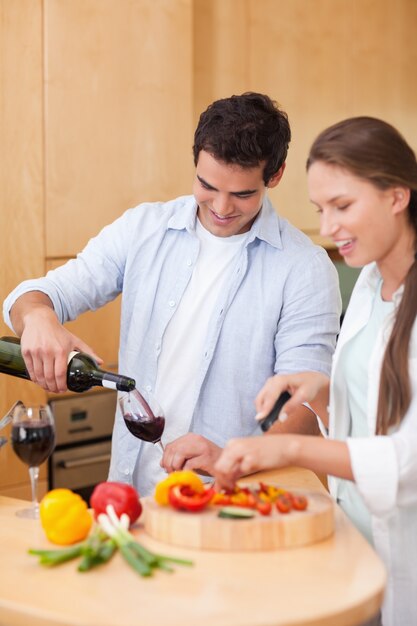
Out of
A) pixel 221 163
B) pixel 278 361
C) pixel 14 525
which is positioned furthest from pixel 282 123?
pixel 14 525

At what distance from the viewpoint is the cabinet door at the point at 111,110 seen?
3.35 m

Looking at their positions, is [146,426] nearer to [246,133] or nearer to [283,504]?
[283,504]

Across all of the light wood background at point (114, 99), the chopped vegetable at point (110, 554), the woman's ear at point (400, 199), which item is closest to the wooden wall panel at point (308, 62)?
the light wood background at point (114, 99)

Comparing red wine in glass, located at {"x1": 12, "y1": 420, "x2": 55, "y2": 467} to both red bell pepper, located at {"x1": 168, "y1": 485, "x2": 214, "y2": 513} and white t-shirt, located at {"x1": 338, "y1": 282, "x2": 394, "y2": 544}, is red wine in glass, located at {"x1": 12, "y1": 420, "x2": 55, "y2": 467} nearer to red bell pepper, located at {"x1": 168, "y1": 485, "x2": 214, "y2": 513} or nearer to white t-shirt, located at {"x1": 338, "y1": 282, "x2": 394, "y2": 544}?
red bell pepper, located at {"x1": 168, "y1": 485, "x2": 214, "y2": 513}

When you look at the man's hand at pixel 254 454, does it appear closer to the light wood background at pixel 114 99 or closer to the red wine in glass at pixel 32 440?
the red wine in glass at pixel 32 440

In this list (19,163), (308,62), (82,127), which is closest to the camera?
(19,163)

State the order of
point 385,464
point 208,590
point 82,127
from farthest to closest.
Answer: point 82,127, point 385,464, point 208,590

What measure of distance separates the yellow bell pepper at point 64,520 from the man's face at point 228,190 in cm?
86

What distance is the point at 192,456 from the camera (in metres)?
2.03

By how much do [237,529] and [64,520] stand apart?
0.92 ft

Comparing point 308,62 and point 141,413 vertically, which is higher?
point 308,62

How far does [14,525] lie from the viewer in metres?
1.71

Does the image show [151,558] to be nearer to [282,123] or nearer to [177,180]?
[282,123]

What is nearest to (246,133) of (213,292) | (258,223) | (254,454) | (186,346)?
(258,223)
